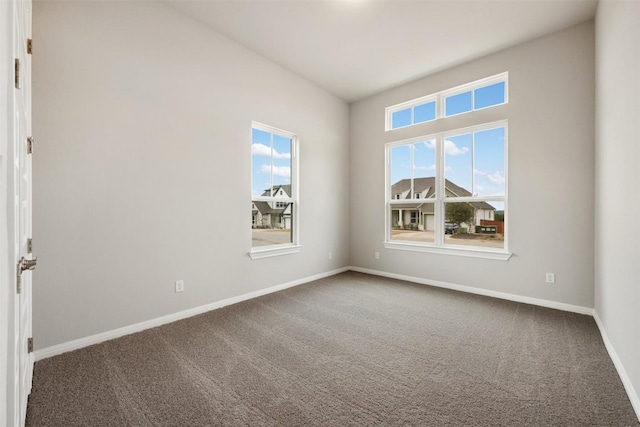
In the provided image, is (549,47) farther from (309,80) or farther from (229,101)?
(229,101)

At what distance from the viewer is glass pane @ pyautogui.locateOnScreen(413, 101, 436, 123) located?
4.25 meters

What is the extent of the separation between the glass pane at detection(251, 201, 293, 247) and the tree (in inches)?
91.2

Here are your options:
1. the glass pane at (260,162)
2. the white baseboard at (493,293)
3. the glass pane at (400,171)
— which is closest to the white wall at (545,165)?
the white baseboard at (493,293)

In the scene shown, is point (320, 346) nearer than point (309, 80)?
Yes

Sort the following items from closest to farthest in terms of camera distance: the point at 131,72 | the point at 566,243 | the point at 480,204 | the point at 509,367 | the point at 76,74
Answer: the point at 509,367 → the point at 76,74 → the point at 131,72 → the point at 566,243 → the point at 480,204

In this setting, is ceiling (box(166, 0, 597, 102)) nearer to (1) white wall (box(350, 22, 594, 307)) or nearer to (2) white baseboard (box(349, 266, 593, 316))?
(1) white wall (box(350, 22, 594, 307))

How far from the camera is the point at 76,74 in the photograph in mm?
2270

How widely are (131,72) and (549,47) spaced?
14.6 ft

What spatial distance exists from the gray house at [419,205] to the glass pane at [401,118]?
91cm

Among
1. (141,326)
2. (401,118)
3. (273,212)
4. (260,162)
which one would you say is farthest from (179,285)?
(401,118)

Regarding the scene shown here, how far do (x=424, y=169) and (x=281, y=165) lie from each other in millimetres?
2180

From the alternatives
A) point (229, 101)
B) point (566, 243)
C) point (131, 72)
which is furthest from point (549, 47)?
point (131, 72)

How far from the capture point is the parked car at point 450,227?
408cm

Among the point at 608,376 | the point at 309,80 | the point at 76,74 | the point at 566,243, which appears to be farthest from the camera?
the point at 309,80
